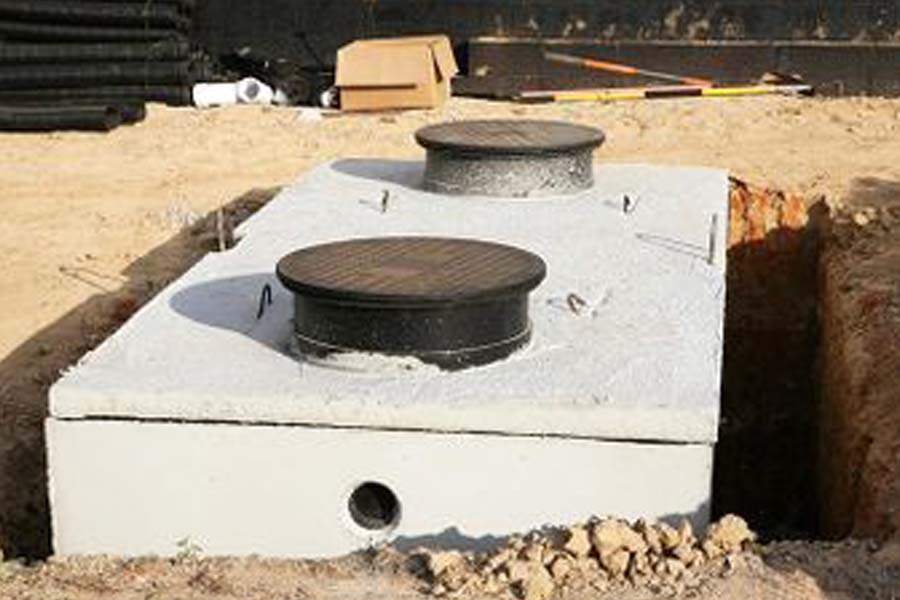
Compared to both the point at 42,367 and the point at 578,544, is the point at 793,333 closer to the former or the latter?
the point at 42,367

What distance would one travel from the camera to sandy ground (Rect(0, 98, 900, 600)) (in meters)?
7.95

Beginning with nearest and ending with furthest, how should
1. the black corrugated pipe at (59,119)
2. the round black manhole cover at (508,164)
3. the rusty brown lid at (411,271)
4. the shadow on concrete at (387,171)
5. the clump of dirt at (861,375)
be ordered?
the rusty brown lid at (411,271) < the clump of dirt at (861,375) < the round black manhole cover at (508,164) < the shadow on concrete at (387,171) < the black corrugated pipe at (59,119)

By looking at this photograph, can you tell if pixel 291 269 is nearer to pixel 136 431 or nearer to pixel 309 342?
pixel 309 342

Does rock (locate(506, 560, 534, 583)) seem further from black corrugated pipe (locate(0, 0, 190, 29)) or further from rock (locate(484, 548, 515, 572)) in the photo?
black corrugated pipe (locate(0, 0, 190, 29))

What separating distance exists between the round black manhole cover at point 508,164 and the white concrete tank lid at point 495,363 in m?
0.18

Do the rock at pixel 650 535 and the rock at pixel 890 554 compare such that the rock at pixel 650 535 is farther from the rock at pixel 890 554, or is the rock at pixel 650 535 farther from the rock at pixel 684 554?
the rock at pixel 890 554

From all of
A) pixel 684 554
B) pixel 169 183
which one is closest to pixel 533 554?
pixel 684 554

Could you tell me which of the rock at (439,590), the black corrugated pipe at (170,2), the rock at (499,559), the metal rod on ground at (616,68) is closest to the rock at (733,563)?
the rock at (499,559)

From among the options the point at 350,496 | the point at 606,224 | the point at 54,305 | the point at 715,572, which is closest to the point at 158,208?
the point at 54,305

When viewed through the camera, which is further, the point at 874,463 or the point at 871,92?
the point at 871,92

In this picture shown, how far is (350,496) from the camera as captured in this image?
6.37 metres

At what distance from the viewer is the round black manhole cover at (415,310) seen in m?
6.48

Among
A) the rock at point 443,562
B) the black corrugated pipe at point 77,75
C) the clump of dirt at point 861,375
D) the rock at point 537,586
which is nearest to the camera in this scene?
the rock at point 537,586

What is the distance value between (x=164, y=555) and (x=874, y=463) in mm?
3711
